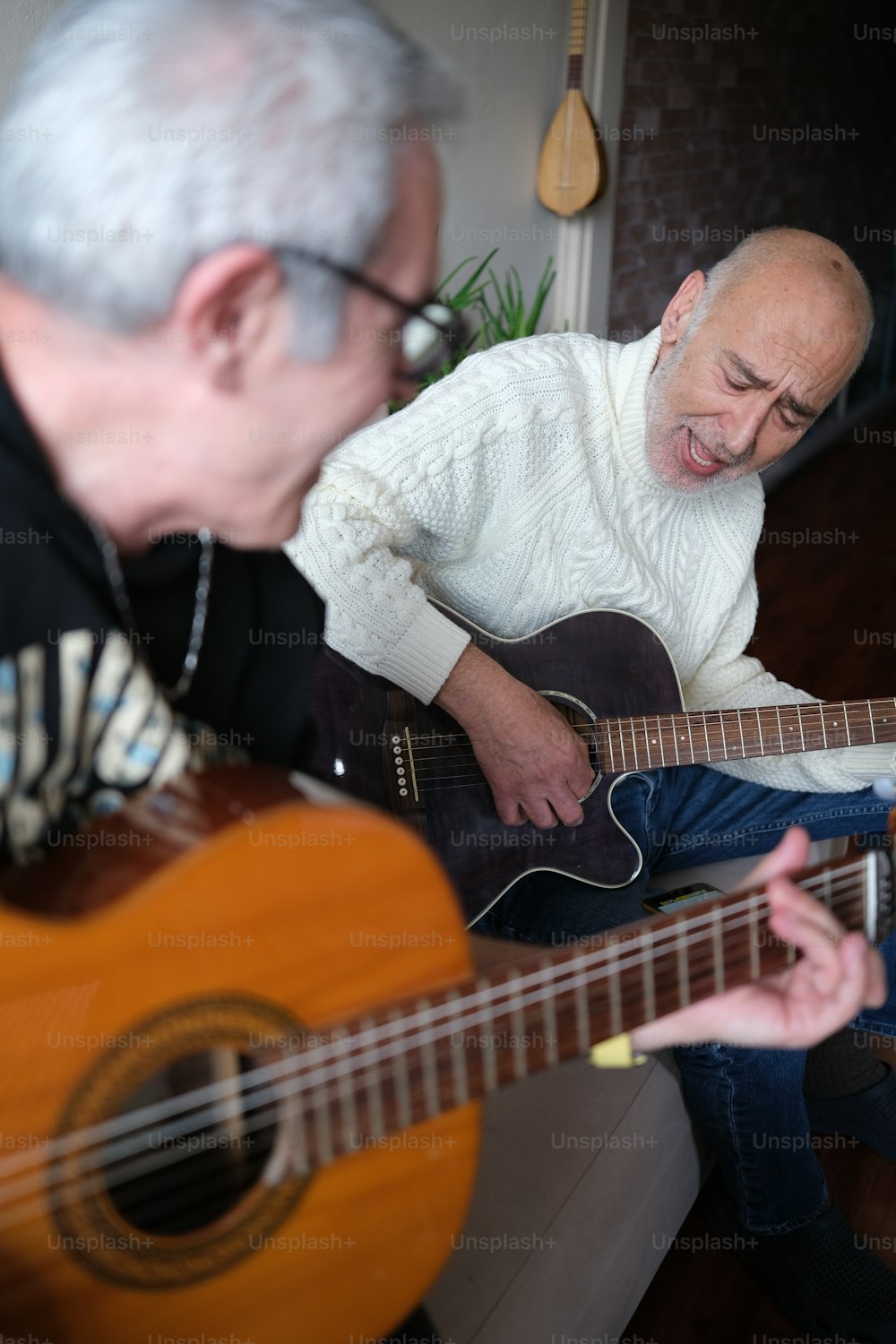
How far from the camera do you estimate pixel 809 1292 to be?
140cm

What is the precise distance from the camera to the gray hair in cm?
62

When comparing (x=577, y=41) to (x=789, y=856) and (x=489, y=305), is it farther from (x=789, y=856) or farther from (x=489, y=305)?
(x=789, y=856)

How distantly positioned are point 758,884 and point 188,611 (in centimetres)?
52

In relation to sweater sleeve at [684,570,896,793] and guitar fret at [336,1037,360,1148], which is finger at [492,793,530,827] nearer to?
Answer: sweater sleeve at [684,570,896,793]

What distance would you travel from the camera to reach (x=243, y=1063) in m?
Answer: 0.73

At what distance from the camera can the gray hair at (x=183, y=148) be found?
2.04ft

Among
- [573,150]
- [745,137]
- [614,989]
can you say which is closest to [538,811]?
[614,989]

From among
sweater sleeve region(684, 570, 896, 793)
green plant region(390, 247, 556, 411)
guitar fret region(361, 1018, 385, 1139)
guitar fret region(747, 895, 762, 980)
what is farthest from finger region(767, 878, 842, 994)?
green plant region(390, 247, 556, 411)

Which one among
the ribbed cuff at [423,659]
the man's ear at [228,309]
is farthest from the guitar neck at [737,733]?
the man's ear at [228,309]

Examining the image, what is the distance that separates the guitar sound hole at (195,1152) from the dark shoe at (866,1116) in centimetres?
125

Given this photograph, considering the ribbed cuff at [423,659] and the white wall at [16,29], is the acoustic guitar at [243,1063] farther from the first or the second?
the white wall at [16,29]

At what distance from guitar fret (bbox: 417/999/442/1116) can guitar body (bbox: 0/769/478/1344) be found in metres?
0.02

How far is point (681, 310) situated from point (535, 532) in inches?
15.9

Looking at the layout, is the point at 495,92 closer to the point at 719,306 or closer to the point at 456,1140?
the point at 719,306
